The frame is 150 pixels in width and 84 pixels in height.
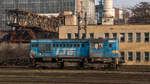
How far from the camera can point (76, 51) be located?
3356cm

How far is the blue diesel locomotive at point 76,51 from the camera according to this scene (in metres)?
33.2

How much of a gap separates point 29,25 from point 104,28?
2076 cm

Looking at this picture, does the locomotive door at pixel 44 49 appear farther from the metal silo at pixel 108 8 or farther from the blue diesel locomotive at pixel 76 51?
the metal silo at pixel 108 8

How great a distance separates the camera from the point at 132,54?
44500mm

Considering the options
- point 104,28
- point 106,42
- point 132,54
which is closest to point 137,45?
point 132,54

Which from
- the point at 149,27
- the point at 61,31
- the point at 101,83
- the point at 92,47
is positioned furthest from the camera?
the point at 61,31

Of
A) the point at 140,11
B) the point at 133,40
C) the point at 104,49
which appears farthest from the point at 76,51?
the point at 140,11

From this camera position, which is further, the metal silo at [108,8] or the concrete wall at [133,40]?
the metal silo at [108,8]

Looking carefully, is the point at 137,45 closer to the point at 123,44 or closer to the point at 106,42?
the point at 123,44

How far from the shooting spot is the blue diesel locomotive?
33156 mm

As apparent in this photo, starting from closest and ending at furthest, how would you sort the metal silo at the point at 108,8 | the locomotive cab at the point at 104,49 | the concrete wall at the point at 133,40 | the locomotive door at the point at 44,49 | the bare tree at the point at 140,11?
the locomotive cab at the point at 104,49 < the locomotive door at the point at 44,49 < the concrete wall at the point at 133,40 < the bare tree at the point at 140,11 < the metal silo at the point at 108,8

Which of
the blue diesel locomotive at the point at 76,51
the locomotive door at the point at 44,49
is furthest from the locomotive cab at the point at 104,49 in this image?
the locomotive door at the point at 44,49

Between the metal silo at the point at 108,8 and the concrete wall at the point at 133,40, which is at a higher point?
the metal silo at the point at 108,8

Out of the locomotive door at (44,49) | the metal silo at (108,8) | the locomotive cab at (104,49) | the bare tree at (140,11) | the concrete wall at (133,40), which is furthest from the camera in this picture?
the metal silo at (108,8)
